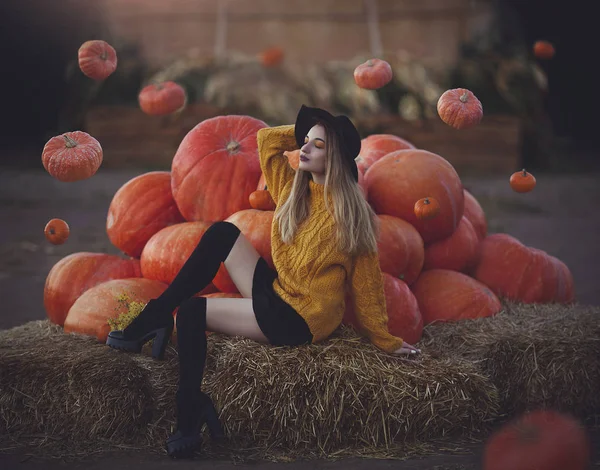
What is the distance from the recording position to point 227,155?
173 inches

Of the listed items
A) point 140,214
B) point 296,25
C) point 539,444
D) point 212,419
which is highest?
point 296,25

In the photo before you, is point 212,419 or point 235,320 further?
point 235,320

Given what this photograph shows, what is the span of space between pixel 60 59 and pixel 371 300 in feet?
32.3

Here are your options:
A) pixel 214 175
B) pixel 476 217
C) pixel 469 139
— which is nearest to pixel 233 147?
pixel 214 175

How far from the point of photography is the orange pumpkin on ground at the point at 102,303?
12.9 feet

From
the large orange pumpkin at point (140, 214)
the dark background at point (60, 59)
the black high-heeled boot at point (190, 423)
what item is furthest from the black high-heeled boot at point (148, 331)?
the dark background at point (60, 59)

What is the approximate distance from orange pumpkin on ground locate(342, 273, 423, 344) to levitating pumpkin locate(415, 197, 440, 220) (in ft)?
1.34

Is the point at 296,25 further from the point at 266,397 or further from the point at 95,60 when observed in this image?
the point at 266,397

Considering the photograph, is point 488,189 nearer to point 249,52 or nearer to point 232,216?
point 249,52

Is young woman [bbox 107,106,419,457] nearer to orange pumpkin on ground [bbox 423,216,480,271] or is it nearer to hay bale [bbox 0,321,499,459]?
hay bale [bbox 0,321,499,459]

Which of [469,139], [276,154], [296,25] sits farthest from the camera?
[296,25]

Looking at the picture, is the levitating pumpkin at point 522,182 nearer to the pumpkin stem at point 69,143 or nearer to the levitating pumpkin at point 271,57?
the pumpkin stem at point 69,143

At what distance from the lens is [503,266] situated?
181 inches

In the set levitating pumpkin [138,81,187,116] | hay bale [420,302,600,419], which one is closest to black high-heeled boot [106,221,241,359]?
hay bale [420,302,600,419]
